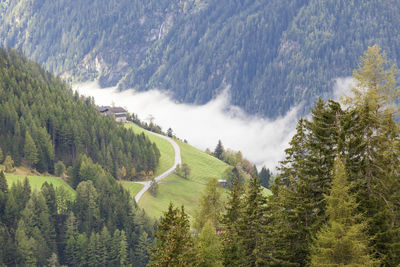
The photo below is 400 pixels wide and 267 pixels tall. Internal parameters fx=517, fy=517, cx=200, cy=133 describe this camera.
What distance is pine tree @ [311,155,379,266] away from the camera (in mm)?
32950

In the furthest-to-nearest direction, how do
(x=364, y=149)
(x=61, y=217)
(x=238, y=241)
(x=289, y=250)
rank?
(x=61, y=217)
(x=238, y=241)
(x=289, y=250)
(x=364, y=149)

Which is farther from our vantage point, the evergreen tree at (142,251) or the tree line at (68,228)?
the evergreen tree at (142,251)

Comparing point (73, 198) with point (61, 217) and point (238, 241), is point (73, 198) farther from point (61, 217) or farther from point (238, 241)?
point (238, 241)

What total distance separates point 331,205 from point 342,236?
2380 millimetres

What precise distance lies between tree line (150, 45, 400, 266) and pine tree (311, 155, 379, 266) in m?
0.07

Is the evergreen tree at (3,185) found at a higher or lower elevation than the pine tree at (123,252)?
higher

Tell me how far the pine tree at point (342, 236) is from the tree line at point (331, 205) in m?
0.07

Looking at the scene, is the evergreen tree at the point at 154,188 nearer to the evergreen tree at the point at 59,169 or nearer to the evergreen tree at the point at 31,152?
the evergreen tree at the point at 59,169

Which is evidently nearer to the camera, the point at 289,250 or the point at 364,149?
the point at 364,149

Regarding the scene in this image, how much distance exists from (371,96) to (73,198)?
125 meters

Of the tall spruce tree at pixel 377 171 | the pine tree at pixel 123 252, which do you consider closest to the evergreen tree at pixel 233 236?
the tall spruce tree at pixel 377 171

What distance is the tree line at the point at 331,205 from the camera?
3447 centimetres

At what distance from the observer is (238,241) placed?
44.5 metres

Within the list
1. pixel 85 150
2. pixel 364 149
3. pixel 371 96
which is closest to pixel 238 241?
pixel 364 149
